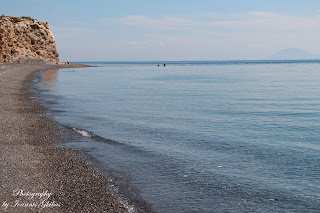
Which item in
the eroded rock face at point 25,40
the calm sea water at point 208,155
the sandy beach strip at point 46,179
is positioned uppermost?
the eroded rock face at point 25,40

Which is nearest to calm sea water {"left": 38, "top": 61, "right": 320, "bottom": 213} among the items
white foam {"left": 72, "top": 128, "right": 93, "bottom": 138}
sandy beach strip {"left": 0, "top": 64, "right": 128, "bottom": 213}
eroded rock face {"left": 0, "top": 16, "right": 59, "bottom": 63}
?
white foam {"left": 72, "top": 128, "right": 93, "bottom": 138}

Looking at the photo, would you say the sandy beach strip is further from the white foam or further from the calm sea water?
the white foam

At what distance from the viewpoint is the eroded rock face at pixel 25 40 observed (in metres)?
102

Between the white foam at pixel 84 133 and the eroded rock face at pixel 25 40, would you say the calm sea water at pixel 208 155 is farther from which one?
the eroded rock face at pixel 25 40

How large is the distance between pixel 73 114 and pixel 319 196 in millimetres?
17093

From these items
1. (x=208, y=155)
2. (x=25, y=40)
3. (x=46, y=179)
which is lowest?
(x=208, y=155)

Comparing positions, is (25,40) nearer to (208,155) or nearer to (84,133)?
(84,133)

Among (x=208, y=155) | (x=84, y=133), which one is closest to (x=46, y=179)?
(x=208, y=155)

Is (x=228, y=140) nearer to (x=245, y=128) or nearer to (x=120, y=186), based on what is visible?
(x=245, y=128)

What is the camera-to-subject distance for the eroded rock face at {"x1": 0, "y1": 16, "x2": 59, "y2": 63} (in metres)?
102

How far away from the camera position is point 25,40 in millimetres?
117750

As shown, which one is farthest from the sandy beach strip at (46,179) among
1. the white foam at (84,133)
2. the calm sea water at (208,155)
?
the white foam at (84,133)

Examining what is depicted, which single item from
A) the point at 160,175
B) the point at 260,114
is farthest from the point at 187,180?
the point at 260,114

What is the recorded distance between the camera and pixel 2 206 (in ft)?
24.3
